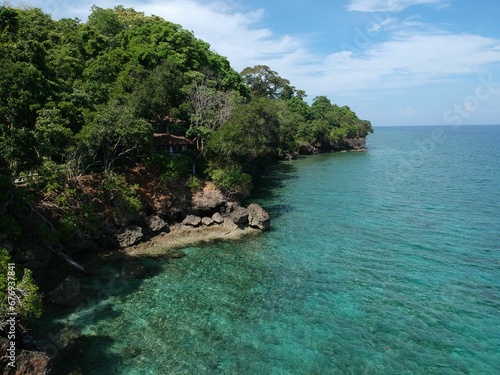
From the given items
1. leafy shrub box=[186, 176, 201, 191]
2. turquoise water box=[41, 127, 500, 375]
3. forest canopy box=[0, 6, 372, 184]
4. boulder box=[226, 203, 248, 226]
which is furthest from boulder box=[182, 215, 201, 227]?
forest canopy box=[0, 6, 372, 184]

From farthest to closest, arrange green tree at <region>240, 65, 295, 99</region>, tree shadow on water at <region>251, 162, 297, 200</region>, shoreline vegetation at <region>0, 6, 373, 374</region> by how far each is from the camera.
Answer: green tree at <region>240, 65, 295, 99</region> < tree shadow on water at <region>251, 162, 297, 200</region> < shoreline vegetation at <region>0, 6, 373, 374</region>

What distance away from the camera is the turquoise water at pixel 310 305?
15062 millimetres

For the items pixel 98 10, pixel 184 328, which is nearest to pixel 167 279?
pixel 184 328

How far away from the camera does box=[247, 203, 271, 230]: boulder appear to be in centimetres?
3114

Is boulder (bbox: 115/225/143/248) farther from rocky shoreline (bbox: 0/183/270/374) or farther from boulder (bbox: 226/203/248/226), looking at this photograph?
boulder (bbox: 226/203/248/226)

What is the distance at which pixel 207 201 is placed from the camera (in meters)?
32.4

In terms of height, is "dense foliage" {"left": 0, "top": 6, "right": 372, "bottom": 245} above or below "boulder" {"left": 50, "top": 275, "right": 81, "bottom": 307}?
above

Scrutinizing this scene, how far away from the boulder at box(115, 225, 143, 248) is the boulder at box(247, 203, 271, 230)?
10.00 metres

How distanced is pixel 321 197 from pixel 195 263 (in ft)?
78.5

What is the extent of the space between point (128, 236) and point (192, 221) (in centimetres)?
600

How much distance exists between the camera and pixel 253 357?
15.2m

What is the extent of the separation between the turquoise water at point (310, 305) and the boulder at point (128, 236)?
2.79 m

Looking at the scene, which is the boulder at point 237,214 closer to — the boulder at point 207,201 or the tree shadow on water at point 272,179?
the boulder at point 207,201

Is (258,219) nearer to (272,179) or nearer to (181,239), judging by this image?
(181,239)
